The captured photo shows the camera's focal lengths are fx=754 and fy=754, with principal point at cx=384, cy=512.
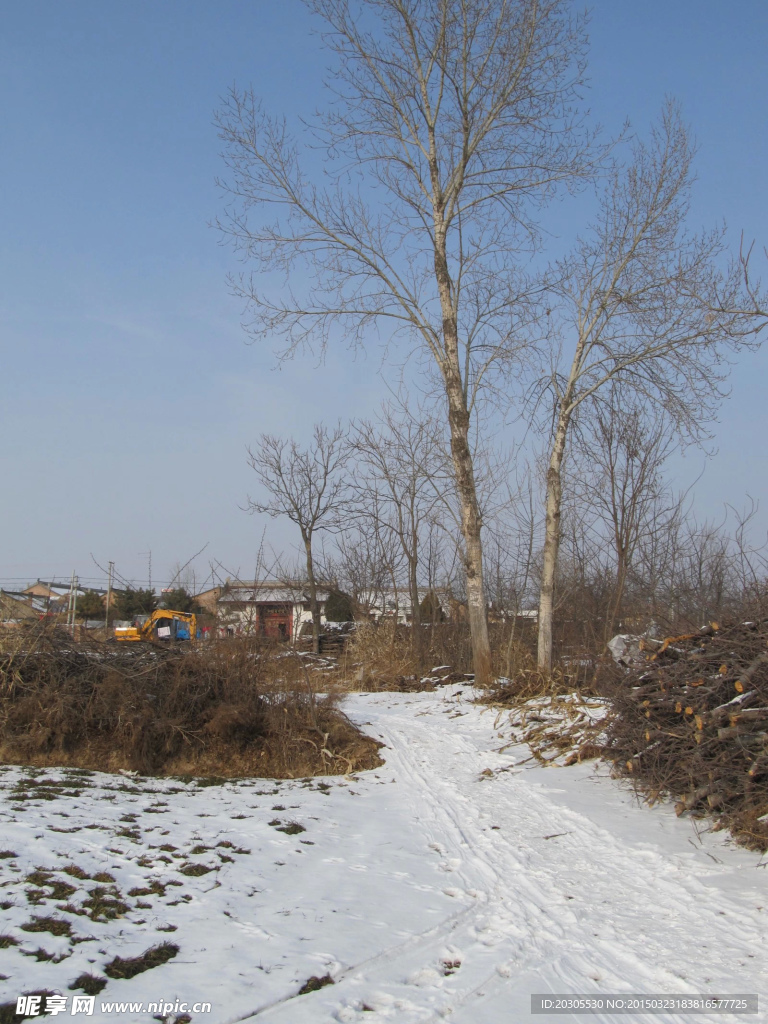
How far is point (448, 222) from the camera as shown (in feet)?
52.3

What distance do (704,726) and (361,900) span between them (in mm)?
3017

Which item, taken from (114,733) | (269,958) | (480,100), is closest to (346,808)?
(114,733)

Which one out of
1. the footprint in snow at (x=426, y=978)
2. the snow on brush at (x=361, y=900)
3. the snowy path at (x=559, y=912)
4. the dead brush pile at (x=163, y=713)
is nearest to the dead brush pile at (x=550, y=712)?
the snowy path at (x=559, y=912)

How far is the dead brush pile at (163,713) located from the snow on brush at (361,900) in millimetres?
841

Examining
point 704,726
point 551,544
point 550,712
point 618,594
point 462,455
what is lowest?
point 550,712

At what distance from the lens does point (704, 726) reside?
6.00m

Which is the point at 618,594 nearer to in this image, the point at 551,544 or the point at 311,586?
the point at 551,544

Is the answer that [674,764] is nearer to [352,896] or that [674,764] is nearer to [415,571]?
[352,896]

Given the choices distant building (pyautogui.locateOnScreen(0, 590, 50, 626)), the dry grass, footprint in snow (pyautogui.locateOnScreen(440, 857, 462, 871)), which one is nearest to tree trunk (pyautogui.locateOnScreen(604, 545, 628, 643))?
footprint in snow (pyautogui.locateOnScreen(440, 857, 462, 871))

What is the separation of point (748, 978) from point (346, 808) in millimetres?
4277

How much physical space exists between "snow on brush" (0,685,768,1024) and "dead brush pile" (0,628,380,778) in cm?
84

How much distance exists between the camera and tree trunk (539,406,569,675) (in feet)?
48.8

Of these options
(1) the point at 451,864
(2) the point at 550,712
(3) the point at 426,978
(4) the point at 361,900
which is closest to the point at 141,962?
(3) the point at 426,978

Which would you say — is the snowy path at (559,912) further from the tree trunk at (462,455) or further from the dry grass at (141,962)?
the tree trunk at (462,455)
